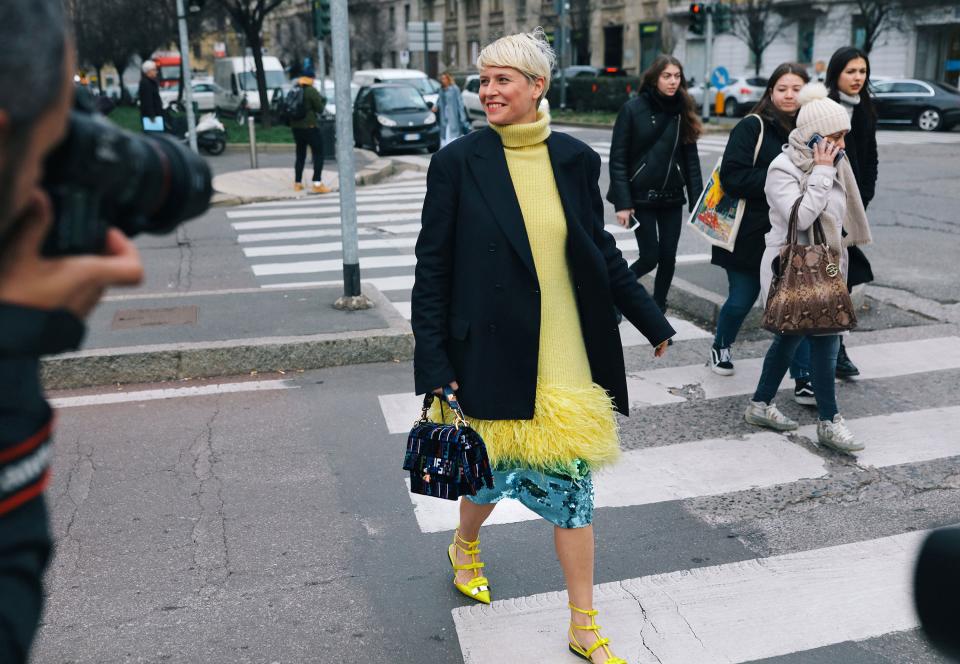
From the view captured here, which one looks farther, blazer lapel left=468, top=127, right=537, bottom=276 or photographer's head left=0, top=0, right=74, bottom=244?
blazer lapel left=468, top=127, right=537, bottom=276

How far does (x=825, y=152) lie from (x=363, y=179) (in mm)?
13496

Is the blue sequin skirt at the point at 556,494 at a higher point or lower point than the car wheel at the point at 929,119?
lower

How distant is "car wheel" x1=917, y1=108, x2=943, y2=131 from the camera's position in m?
26.8

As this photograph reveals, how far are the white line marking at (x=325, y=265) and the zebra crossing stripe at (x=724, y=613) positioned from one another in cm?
681

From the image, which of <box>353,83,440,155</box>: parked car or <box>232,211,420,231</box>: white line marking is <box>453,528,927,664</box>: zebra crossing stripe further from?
<box>353,83,440,155</box>: parked car

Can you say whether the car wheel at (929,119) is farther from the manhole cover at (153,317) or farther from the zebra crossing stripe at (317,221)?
the manhole cover at (153,317)

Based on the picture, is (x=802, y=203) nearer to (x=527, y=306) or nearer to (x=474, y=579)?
(x=527, y=306)

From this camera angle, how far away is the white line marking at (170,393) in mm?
5993

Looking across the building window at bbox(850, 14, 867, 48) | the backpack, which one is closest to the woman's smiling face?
the backpack

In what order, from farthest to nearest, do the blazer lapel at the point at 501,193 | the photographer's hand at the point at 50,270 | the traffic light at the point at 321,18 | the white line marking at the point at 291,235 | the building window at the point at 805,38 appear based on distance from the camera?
1. the building window at the point at 805,38
2. the traffic light at the point at 321,18
3. the white line marking at the point at 291,235
4. the blazer lapel at the point at 501,193
5. the photographer's hand at the point at 50,270

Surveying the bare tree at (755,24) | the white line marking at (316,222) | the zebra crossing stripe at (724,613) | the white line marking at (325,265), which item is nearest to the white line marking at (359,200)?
the white line marking at (316,222)

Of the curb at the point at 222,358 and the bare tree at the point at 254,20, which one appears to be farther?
the bare tree at the point at 254,20

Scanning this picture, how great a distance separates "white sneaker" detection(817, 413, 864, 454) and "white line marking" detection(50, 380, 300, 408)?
9.90 feet

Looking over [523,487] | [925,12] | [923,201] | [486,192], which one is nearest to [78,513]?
[523,487]
